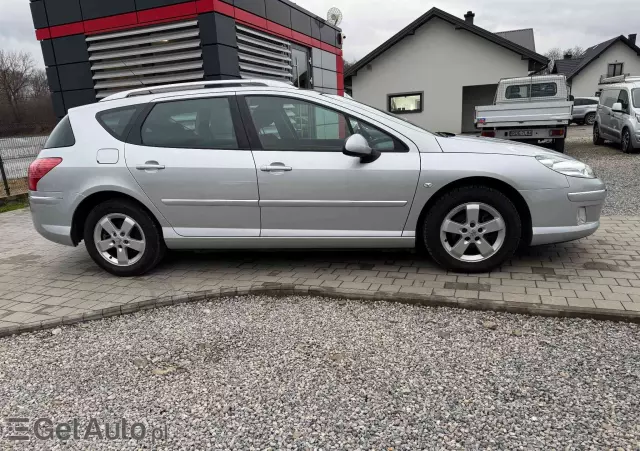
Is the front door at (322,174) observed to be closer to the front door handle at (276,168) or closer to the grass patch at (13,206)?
the front door handle at (276,168)

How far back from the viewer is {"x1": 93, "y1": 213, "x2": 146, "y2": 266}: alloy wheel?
412 centimetres

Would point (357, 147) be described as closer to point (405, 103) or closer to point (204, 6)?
point (204, 6)

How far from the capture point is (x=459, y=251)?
382cm

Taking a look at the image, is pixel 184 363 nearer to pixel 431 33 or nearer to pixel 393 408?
pixel 393 408

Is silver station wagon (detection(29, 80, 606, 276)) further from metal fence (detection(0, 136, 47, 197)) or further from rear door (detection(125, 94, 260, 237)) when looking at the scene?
metal fence (detection(0, 136, 47, 197))

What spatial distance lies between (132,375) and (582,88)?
1525 inches

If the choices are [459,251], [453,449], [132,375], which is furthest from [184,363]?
[459,251]

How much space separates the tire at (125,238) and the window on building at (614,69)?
38.3 m

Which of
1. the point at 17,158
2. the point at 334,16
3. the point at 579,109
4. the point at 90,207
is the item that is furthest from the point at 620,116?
the point at 17,158

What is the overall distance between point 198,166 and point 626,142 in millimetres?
12358

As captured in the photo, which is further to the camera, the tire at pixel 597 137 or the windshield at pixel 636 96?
the tire at pixel 597 137

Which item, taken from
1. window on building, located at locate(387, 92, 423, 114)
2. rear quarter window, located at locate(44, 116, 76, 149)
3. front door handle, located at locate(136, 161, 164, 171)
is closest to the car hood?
front door handle, located at locate(136, 161, 164, 171)

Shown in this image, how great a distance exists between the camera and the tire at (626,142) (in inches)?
471

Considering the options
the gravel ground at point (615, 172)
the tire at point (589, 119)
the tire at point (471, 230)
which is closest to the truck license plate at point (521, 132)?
the gravel ground at point (615, 172)
